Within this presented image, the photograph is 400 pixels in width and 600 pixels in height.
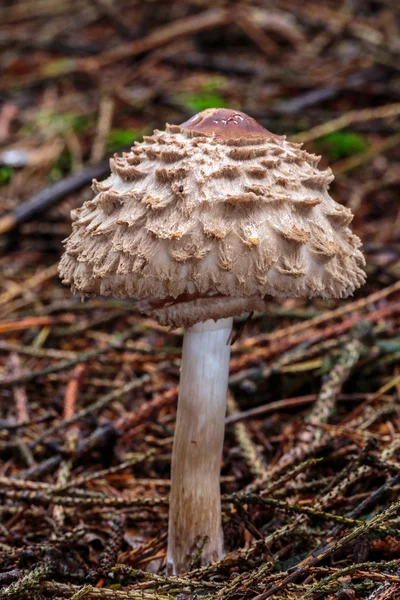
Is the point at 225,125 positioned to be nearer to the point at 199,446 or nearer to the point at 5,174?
the point at 199,446

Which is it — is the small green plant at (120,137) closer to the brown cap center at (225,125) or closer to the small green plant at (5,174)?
the small green plant at (5,174)

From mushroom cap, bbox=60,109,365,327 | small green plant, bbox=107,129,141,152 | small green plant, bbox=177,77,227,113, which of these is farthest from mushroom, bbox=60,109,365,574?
small green plant, bbox=177,77,227,113

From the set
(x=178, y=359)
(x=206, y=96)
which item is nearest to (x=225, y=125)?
(x=178, y=359)

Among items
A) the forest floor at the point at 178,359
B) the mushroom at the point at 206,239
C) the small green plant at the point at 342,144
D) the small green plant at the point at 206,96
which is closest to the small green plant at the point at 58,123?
the forest floor at the point at 178,359

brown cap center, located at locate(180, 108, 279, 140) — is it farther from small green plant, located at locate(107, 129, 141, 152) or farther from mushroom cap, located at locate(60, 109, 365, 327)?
small green plant, located at locate(107, 129, 141, 152)

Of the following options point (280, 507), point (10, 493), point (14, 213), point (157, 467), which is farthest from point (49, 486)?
point (14, 213)

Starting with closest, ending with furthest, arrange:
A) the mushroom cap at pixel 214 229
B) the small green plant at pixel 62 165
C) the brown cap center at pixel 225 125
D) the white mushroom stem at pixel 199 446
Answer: the mushroom cap at pixel 214 229 → the brown cap center at pixel 225 125 → the white mushroom stem at pixel 199 446 → the small green plant at pixel 62 165

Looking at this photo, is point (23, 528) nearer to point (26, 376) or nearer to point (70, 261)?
point (26, 376)
